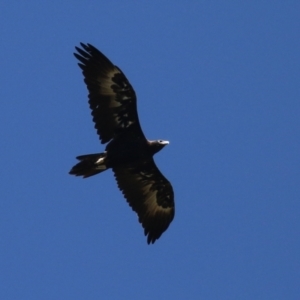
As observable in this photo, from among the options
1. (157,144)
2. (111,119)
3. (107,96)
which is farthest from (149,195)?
(107,96)

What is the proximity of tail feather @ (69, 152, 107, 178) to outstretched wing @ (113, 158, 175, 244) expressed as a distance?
1543mm

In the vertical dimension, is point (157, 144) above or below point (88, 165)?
above

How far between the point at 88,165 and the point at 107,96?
6.02ft

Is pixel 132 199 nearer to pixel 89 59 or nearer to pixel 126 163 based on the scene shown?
pixel 126 163

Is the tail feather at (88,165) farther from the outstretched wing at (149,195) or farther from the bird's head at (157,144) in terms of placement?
the outstretched wing at (149,195)

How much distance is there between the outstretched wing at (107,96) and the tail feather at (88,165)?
685 mm

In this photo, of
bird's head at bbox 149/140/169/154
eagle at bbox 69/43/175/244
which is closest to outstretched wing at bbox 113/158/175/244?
eagle at bbox 69/43/175/244

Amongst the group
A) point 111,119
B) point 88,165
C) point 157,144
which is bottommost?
point 88,165

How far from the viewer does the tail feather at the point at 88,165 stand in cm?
2169

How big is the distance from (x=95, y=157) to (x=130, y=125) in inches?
51.4

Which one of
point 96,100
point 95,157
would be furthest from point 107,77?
point 95,157

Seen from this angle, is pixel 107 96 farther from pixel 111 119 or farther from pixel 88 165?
pixel 88 165

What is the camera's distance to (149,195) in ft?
78.6

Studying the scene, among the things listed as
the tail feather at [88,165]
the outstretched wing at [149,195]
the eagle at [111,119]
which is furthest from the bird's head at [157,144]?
the tail feather at [88,165]
